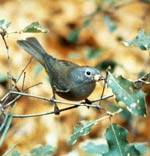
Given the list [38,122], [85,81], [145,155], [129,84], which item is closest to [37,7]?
[38,122]

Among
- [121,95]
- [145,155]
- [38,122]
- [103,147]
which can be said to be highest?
[121,95]

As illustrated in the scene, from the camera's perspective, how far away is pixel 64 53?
6.02 m

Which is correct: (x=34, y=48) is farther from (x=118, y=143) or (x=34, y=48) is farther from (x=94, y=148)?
(x=118, y=143)

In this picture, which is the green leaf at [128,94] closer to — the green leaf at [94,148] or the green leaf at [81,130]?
the green leaf at [81,130]

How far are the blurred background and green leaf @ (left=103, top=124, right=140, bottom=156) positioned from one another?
6.73 feet

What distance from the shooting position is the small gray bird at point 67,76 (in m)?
2.55

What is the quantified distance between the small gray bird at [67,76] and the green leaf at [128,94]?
0.25 m

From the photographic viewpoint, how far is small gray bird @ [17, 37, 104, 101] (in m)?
Result: 2.55

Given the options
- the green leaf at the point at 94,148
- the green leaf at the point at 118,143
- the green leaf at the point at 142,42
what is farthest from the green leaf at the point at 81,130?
the green leaf at the point at 94,148

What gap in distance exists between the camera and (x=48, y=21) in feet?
21.3

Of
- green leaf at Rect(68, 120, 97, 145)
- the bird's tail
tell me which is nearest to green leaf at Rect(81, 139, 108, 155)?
green leaf at Rect(68, 120, 97, 145)

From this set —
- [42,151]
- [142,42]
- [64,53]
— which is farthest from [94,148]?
[64,53]

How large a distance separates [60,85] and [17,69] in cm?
288

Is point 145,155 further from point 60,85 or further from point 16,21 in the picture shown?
point 16,21
